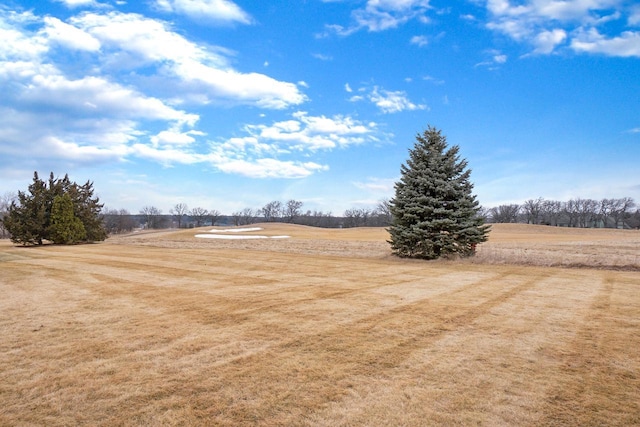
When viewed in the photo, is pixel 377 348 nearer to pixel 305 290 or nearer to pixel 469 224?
pixel 305 290

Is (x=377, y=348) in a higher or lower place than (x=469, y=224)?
lower

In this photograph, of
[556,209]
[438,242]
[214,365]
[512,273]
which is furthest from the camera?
[556,209]

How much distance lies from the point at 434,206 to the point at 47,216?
31.5 m

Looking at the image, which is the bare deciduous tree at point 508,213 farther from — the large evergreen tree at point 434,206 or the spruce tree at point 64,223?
the spruce tree at point 64,223

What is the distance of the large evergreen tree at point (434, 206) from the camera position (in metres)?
17.2

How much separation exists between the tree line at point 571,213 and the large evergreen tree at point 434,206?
8952 cm

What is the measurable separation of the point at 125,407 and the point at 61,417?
1.60 ft

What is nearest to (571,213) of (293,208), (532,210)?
(532,210)

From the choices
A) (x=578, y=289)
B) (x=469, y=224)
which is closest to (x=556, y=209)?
(x=469, y=224)

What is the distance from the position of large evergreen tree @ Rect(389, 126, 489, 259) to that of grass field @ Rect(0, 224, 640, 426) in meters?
7.96

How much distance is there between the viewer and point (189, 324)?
230 inches

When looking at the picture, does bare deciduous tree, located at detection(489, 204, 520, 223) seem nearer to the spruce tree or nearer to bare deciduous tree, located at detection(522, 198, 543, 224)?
bare deciduous tree, located at detection(522, 198, 543, 224)

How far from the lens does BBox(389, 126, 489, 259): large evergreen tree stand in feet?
56.3

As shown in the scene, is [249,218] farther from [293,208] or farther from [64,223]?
[64,223]
